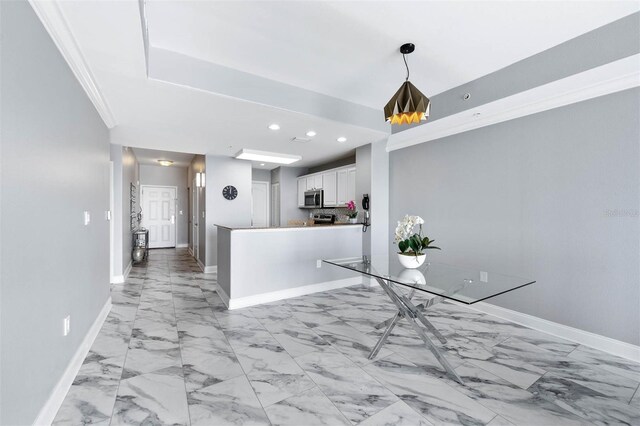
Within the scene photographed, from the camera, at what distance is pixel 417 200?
428 cm

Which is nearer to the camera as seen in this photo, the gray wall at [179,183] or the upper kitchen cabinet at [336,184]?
the upper kitchen cabinet at [336,184]

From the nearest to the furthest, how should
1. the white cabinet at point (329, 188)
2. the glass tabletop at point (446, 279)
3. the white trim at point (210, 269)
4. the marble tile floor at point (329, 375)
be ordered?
the marble tile floor at point (329, 375), the glass tabletop at point (446, 279), the white trim at point (210, 269), the white cabinet at point (329, 188)

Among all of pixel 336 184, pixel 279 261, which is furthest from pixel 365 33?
pixel 336 184

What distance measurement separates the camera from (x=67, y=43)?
191cm

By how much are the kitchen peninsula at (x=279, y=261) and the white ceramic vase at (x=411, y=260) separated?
1.93 m

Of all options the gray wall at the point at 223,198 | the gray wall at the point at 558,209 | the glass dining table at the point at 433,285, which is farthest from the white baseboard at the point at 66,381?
the gray wall at the point at 558,209

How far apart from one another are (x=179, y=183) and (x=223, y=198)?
4090 mm

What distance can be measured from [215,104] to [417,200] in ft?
9.84

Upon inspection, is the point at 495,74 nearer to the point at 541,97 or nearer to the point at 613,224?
the point at 541,97

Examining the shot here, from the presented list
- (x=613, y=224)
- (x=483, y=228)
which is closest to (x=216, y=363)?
(x=483, y=228)

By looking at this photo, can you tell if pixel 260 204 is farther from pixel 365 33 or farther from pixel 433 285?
pixel 433 285

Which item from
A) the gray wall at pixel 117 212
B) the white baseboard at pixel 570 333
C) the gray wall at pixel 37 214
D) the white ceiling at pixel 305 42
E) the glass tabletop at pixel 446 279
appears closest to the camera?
the gray wall at pixel 37 214

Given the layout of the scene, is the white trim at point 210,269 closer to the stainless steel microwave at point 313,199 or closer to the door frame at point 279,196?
the door frame at point 279,196

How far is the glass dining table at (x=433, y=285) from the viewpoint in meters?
1.97
